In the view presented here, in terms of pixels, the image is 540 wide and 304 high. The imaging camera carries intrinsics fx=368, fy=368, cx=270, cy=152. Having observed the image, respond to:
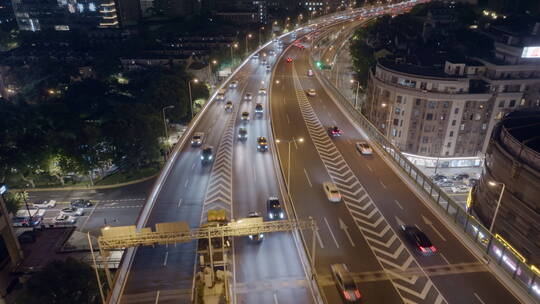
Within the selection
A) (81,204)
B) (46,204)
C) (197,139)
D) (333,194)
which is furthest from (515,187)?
(46,204)

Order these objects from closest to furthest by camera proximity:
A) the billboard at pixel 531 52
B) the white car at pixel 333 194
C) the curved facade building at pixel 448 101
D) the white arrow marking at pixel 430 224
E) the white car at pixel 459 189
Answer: the white arrow marking at pixel 430 224
the white car at pixel 333 194
the white car at pixel 459 189
the curved facade building at pixel 448 101
the billboard at pixel 531 52

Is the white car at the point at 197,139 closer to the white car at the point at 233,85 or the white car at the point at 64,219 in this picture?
the white car at the point at 64,219

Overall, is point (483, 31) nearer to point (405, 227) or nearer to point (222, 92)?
point (222, 92)

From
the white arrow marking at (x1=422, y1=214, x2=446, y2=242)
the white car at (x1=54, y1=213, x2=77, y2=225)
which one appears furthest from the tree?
the white arrow marking at (x1=422, y1=214, x2=446, y2=242)

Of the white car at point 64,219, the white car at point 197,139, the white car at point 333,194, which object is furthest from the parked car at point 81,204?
the white car at point 333,194

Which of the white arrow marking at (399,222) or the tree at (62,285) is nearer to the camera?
the tree at (62,285)
